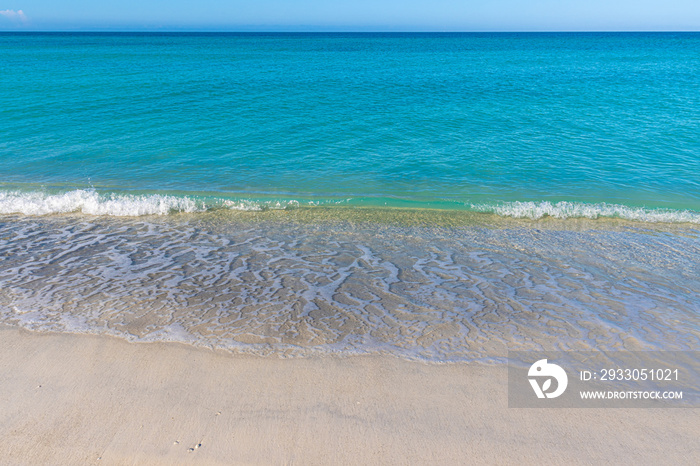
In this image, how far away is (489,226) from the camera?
10648 millimetres

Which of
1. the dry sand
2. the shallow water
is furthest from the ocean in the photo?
the dry sand

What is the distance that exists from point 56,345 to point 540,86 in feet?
95.5

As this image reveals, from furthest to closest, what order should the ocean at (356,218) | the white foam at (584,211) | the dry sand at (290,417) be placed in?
the white foam at (584,211), the ocean at (356,218), the dry sand at (290,417)

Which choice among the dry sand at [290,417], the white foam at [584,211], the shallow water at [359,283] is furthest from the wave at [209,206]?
the dry sand at [290,417]

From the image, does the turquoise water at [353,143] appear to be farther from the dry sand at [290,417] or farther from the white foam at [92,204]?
the dry sand at [290,417]

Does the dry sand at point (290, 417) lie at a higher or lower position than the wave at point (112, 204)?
higher

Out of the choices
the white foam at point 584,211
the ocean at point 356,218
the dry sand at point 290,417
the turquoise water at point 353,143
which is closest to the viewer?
the dry sand at point 290,417

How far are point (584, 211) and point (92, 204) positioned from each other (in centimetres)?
1286

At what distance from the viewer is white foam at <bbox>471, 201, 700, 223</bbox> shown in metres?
11.2

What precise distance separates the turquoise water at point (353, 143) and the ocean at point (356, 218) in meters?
0.12

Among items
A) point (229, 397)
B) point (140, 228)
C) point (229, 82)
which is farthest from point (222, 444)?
point (229, 82)

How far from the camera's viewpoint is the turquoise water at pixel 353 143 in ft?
42.1

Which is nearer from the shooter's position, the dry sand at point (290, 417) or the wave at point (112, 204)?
the dry sand at point (290, 417)

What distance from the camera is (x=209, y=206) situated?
1184 centimetres
